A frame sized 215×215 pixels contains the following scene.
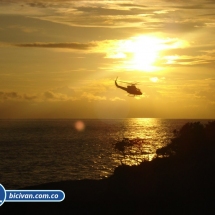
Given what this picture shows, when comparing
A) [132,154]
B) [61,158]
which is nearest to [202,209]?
[61,158]

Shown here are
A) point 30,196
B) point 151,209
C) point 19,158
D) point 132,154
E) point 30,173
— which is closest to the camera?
point 30,196

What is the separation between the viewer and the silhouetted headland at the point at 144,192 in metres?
30.5

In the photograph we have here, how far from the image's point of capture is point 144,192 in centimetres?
3319

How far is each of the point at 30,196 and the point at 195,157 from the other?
25275 mm

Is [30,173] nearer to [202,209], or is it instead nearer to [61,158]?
[61,158]

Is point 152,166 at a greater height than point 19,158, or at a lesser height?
lesser

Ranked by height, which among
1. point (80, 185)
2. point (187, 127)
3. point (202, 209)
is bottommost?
point (202, 209)

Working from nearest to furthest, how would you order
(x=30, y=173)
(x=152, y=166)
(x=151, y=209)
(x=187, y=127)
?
1. (x=151, y=209)
2. (x=152, y=166)
3. (x=187, y=127)
4. (x=30, y=173)

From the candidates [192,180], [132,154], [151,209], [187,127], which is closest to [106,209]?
[151,209]

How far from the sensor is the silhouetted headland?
30.5m

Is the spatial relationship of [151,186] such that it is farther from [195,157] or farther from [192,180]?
[195,157]

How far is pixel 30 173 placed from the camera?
73.9 m

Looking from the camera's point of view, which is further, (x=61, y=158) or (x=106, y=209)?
(x=61, y=158)

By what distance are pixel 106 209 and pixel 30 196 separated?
560 centimetres
